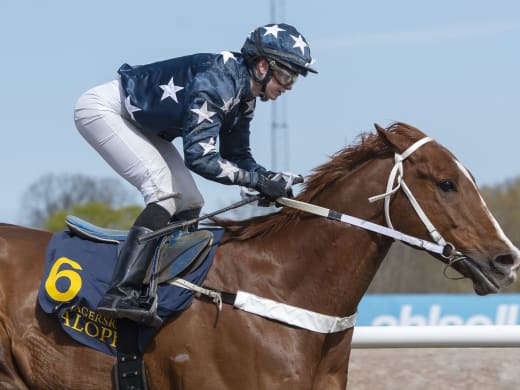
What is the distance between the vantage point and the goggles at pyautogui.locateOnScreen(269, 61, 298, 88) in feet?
15.5

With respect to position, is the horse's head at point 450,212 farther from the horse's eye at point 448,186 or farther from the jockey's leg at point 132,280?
the jockey's leg at point 132,280

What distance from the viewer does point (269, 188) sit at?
4.66 metres

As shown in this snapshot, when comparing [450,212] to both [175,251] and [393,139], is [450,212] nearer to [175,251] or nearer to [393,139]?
[393,139]

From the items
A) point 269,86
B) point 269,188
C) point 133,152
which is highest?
point 269,86

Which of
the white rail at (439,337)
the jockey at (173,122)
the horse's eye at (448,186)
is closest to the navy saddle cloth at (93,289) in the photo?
the jockey at (173,122)

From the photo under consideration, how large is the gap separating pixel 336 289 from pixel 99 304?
44.7 inches

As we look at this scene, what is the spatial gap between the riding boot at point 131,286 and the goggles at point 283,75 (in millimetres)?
1008

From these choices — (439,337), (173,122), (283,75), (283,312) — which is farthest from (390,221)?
(439,337)

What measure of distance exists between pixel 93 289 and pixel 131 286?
8.9 inches

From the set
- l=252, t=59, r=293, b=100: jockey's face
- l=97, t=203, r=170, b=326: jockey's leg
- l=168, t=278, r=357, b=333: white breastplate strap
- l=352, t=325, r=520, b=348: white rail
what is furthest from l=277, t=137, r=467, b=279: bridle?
l=352, t=325, r=520, b=348: white rail

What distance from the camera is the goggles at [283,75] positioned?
471 cm

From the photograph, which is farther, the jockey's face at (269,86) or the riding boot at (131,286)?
the jockey's face at (269,86)

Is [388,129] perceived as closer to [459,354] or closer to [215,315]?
[215,315]

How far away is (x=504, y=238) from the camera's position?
14.4ft
